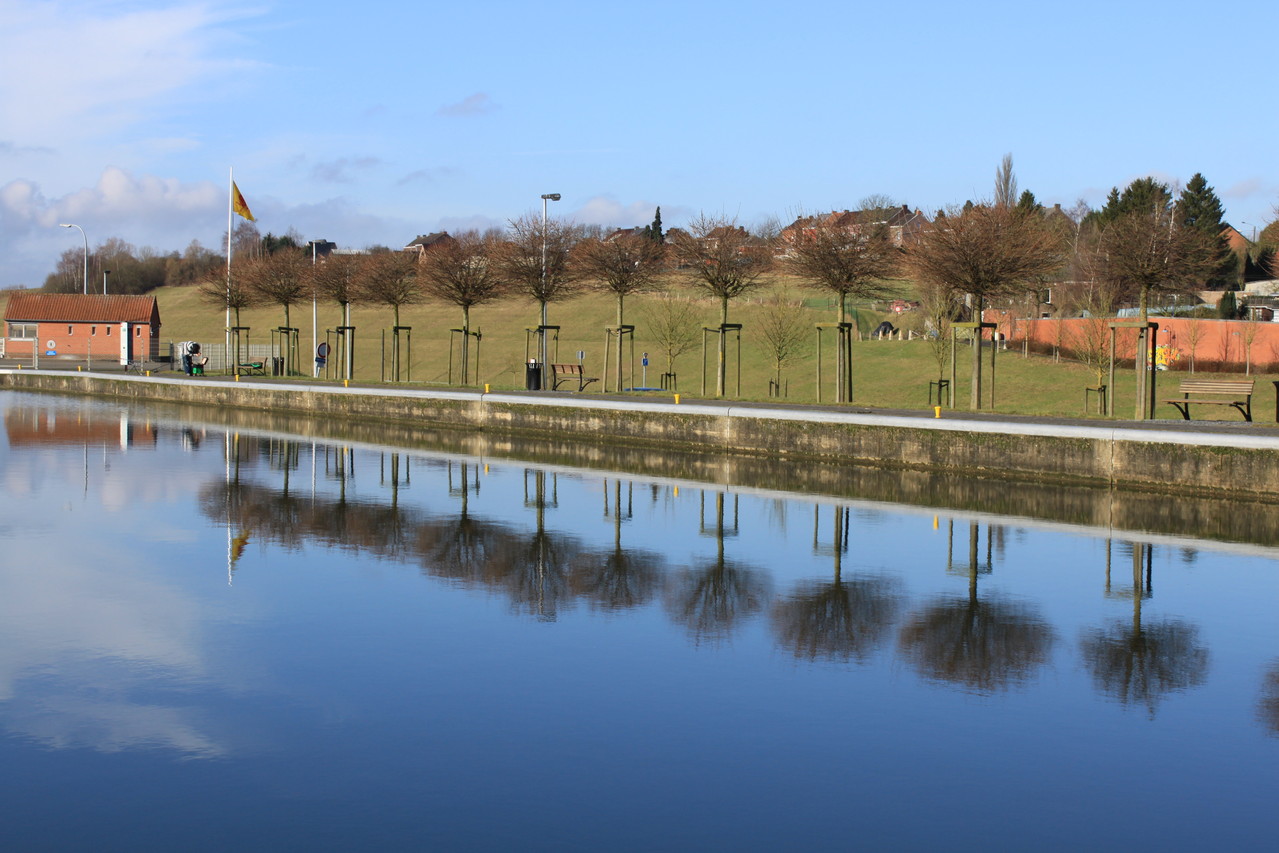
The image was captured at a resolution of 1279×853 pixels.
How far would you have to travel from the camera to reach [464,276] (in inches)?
1625

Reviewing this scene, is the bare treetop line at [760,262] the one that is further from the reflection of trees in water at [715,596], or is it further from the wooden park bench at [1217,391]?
the reflection of trees in water at [715,596]

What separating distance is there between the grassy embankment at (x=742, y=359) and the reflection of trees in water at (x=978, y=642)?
16995 millimetres

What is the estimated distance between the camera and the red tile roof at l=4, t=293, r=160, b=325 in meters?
80.2

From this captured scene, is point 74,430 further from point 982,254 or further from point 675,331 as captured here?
point 675,331

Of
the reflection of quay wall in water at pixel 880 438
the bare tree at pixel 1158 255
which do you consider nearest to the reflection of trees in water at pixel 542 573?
the reflection of quay wall in water at pixel 880 438

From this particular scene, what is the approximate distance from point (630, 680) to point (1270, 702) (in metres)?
4.34

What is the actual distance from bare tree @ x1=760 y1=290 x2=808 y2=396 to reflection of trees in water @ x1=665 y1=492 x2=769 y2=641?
32.3m

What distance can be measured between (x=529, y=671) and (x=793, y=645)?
7.30 ft

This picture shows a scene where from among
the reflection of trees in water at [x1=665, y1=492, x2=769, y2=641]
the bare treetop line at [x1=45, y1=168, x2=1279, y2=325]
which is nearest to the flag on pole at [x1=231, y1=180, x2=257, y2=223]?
the bare treetop line at [x1=45, y1=168, x2=1279, y2=325]

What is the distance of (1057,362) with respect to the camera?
1964 inches

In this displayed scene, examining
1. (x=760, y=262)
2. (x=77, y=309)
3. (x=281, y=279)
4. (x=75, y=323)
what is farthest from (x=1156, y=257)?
(x=77, y=309)

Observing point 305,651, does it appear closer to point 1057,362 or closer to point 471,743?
point 471,743

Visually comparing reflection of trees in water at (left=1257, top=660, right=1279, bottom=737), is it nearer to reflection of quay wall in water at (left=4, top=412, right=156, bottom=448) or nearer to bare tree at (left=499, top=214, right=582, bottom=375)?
reflection of quay wall in water at (left=4, top=412, right=156, bottom=448)

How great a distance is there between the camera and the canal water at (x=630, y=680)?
→ 20.9 ft
